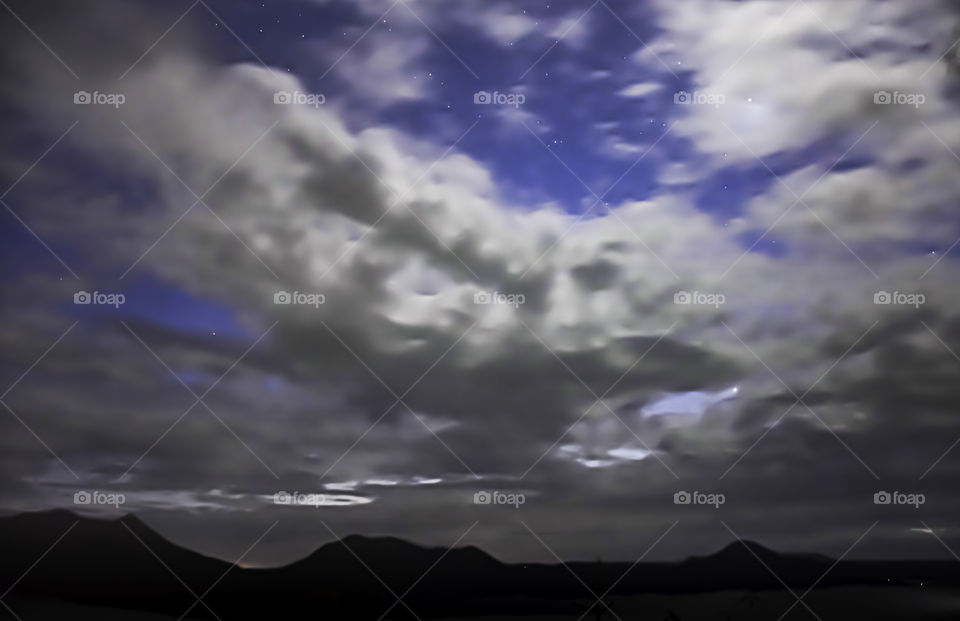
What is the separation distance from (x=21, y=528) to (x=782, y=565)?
7.82 metres

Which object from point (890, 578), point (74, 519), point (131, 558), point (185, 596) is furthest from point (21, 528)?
point (890, 578)

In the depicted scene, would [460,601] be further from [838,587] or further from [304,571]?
[838,587]

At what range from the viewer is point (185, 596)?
709cm

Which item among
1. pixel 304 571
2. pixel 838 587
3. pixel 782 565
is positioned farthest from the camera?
pixel 304 571

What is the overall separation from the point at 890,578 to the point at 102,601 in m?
10.7

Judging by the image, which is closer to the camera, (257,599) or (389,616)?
(389,616)

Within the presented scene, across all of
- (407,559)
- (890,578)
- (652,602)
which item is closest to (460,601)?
(652,602)

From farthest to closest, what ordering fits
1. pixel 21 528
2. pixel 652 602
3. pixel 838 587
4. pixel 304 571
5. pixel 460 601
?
1. pixel 460 601
2. pixel 652 602
3. pixel 304 571
4. pixel 838 587
5. pixel 21 528

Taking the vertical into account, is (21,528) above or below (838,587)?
above

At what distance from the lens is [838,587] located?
869cm

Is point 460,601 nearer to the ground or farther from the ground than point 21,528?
nearer to the ground

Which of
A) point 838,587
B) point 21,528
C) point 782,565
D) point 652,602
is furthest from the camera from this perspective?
point 652,602

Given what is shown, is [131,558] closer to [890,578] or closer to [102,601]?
[102,601]

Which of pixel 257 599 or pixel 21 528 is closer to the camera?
pixel 21 528
